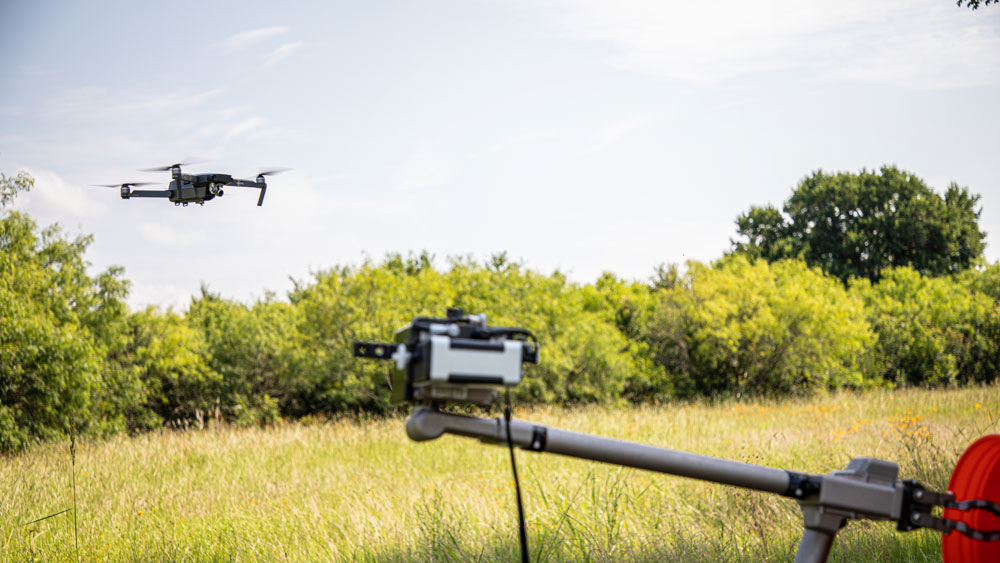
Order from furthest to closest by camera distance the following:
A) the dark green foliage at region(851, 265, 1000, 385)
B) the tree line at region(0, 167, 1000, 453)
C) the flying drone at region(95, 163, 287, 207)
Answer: the dark green foliage at region(851, 265, 1000, 385), the tree line at region(0, 167, 1000, 453), the flying drone at region(95, 163, 287, 207)

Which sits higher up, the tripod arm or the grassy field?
the tripod arm

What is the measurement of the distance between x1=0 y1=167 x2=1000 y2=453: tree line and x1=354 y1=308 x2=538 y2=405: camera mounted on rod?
11846 millimetres

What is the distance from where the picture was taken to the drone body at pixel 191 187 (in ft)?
9.61

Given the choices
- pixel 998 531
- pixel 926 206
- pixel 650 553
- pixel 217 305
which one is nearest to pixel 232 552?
pixel 650 553

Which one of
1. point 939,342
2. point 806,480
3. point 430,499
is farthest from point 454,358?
point 939,342

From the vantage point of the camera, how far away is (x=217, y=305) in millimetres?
19750

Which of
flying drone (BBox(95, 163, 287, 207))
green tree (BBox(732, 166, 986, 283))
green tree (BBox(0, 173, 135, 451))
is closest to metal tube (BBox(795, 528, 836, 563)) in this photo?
flying drone (BBox(95, 163, 287, 207))

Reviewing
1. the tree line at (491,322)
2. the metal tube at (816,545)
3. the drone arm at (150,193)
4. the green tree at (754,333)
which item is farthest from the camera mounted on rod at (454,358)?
the green tree at (754,333)

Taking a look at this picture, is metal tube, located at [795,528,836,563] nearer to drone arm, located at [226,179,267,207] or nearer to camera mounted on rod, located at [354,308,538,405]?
camera mounted on rod, located at [354,308,538,405]

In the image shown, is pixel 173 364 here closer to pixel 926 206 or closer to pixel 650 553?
pixel 650 553

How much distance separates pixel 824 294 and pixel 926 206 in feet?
74.3

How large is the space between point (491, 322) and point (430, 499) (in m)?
10.6

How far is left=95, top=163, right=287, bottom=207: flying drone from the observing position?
9.61 feet

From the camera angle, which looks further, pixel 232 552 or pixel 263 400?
pixel 263 400
